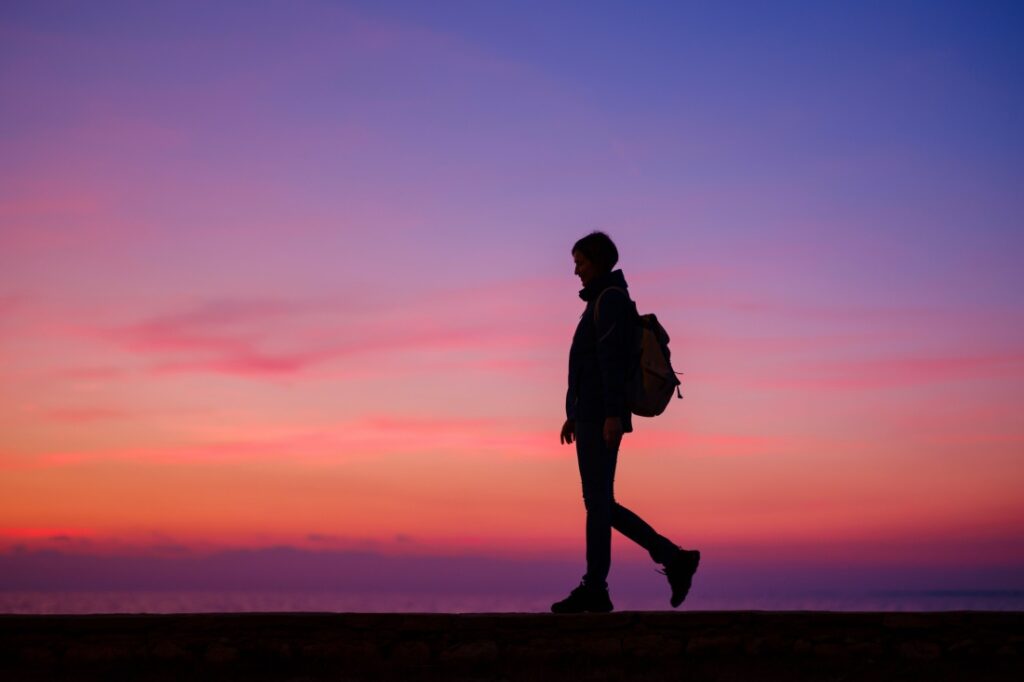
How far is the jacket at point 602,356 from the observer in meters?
9.08

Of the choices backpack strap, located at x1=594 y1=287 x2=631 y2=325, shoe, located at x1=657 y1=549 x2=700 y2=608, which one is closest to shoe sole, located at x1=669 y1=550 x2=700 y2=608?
shoe, located at x1=657 y1=549 x2=700 y2=608

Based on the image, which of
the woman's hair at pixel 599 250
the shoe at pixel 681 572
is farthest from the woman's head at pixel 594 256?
the shoe at pixel 681 572

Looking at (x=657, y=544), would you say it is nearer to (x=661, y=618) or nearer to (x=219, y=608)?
(x=661, y=618)

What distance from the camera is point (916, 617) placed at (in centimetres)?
912

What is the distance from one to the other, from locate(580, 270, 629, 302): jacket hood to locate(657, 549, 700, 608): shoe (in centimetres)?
188

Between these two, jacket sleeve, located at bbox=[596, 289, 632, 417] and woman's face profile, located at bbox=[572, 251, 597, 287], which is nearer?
jacket sleeve, located at bbox=[596, 289, 632, 417]

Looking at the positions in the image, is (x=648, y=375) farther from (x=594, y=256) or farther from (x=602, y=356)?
(x=594, y=256)

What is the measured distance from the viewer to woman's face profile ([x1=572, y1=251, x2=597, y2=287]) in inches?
366

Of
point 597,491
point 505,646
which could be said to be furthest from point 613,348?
point 505,646

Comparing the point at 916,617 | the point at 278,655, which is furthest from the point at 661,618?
the point at 278,655

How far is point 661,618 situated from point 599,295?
7.19 feet

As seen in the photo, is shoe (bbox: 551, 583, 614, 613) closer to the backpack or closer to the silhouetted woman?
the silhouetted woman

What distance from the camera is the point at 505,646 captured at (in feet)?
29.3

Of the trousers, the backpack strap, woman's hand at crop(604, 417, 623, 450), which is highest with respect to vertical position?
the backpack strap
